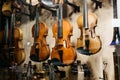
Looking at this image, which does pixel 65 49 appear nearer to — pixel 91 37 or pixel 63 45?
pixel 63 45

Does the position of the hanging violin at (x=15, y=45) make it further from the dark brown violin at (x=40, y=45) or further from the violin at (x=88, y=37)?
the violin at (x=88, y=37)

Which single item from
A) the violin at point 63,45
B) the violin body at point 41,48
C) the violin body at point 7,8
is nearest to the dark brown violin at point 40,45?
the violin body at point 41,48

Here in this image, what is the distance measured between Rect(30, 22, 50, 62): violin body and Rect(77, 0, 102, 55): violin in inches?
13.4

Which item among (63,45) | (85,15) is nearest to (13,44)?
(63,45)

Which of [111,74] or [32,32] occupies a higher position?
[32,32]

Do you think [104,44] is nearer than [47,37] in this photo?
Yes

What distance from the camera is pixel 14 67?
2895mm

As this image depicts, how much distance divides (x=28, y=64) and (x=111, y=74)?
32.7 inches

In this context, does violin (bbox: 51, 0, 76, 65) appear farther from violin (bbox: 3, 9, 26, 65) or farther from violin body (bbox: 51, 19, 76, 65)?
violin (bbox: 3, 9, 26, 65)

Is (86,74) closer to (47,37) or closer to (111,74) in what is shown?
(111,74)

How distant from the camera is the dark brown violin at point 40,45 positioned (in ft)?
9.20

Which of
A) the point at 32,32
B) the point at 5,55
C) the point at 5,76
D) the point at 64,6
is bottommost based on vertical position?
the point at 5,76

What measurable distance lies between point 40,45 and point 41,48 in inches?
1.4

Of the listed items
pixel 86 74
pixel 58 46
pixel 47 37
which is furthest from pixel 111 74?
pixel 47 37
